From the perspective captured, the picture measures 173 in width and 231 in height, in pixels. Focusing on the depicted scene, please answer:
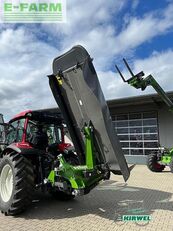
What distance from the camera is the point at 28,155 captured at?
6.34 m

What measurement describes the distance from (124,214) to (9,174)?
2.70 metres

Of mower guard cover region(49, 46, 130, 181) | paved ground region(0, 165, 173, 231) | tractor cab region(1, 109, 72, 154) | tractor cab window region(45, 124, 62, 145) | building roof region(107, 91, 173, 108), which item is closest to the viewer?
paved ground region(0, 165, 173, 231)

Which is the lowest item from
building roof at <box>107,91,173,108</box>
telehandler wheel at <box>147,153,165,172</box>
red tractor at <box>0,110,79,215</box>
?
telehandler wheel at <box>147,153,165,172</box>

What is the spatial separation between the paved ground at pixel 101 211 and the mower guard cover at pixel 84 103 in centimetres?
97

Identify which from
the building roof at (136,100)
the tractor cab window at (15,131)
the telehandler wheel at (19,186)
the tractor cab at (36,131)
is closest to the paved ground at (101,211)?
the telehandler wheel at (19,186)

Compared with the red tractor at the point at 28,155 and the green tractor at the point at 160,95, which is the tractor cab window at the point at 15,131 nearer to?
the red tractor at the point at 28,155

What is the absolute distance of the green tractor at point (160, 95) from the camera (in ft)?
33.7

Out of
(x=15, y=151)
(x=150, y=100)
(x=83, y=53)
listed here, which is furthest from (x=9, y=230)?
(x=150, y=100)

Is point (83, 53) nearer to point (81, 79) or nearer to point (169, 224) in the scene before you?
point (81, 79)

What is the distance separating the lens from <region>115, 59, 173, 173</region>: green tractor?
10.3 meters

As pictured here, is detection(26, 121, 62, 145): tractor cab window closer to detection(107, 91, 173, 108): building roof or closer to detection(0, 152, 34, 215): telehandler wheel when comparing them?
detection(0, 152, 34, 215): telehandler wheel

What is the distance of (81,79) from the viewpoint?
5848 millimetres

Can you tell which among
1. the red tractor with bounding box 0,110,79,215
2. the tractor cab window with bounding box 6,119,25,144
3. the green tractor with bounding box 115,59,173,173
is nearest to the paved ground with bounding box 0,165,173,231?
the red tractor with bounding box 0,110,79,215

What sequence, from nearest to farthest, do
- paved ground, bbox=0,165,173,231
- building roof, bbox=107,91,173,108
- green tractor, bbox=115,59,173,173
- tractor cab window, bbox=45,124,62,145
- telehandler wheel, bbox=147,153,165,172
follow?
paved ground, bbox=0,165,173,231 < tractor cab window, bbox=45,124,62,145 < green tractor, bbox=115,59,173,173 < telehandler wheel, bbox=147,153,165,172 < building roof, bbox=107,91,173,108
